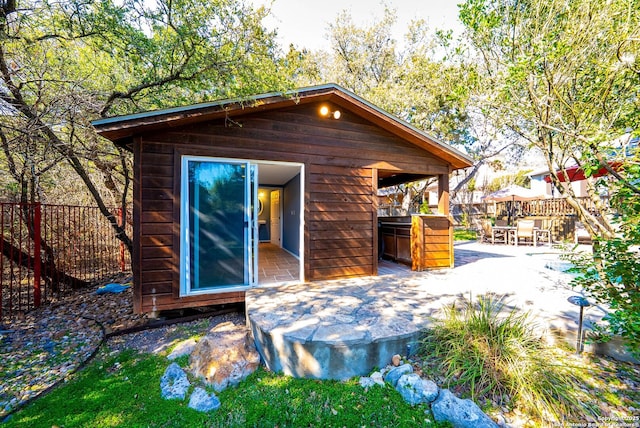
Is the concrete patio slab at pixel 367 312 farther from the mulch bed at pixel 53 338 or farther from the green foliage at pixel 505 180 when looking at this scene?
the green foliage at pixel 505 180

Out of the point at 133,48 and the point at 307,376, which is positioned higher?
the point at 133,48

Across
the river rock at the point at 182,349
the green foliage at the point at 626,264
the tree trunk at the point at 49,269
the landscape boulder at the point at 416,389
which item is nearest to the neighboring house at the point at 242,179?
the river rock at the point at 182,349

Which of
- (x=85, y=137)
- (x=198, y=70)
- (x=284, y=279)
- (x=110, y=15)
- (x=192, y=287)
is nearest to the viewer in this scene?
(x=110, y=15)

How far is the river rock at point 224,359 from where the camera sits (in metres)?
2.52

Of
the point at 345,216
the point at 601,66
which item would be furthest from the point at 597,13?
the point at 345,216

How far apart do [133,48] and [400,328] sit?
18.1 feet

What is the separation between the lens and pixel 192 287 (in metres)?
3.84

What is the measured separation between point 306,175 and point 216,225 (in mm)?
1719

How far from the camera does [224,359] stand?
262 cm

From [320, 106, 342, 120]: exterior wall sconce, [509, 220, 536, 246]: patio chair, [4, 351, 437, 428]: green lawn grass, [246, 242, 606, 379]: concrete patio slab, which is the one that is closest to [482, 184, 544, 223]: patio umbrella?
[509, 220, 536, 246]: patio chair

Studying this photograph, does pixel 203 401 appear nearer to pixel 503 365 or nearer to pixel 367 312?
pixel 367 312

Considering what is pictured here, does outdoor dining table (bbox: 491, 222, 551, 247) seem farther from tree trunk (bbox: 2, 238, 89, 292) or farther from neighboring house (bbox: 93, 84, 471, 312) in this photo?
tree trunk (bbox: 2, 238, 89, 292)

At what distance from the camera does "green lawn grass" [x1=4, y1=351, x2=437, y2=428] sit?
2.05 m

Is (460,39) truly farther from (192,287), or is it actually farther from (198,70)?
(192,287)
